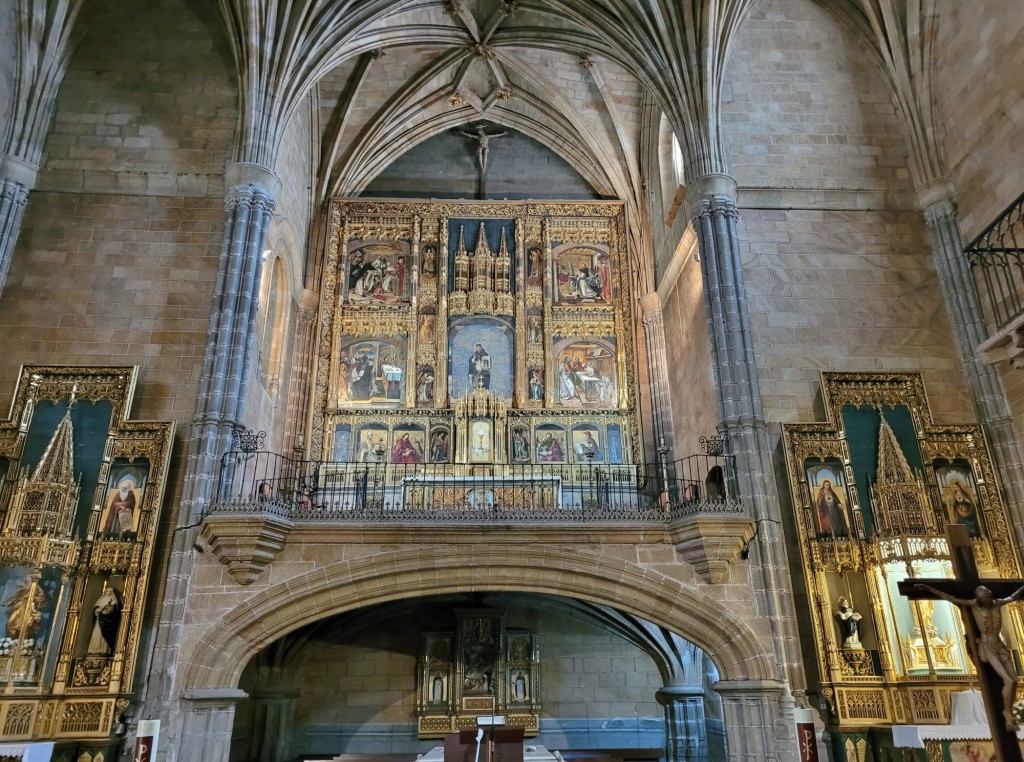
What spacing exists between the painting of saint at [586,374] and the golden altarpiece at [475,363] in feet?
0.11

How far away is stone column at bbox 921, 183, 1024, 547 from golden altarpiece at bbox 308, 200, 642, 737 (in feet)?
20.4

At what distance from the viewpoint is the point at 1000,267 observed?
442 inches

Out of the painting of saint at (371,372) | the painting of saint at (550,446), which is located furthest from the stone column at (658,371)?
the painting of saint at (371,372)

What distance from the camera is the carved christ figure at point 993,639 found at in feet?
19.3

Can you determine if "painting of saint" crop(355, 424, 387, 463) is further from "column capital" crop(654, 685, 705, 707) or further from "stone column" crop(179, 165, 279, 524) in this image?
"column capital" crop(654, 685, 705, 707)

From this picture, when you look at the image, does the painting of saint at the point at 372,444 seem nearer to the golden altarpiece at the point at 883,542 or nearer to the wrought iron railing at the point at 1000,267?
the golden altarpiece at the point at 883,542

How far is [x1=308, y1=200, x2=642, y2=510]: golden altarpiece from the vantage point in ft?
53.3

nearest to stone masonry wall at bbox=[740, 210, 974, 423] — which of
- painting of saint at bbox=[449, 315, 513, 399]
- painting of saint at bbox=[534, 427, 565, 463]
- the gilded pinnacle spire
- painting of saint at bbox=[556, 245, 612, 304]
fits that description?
painting of saint at bbox=[556, 245, 612, 304]

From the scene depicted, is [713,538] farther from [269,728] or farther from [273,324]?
[273,324]

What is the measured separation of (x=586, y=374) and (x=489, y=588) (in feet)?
25.8

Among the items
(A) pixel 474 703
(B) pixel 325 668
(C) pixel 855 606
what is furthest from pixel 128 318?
(C) pixel 855 606

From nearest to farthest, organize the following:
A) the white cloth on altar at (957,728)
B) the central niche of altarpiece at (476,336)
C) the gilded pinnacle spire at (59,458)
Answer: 1. the white cloth on altar at (957,728)
2. the gilded pinnacle spire at (59,458)
3. the central niche of altarpiece at (476,336)

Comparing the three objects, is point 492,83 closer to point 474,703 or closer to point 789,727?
point 474,703

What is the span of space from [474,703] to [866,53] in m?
14.4
